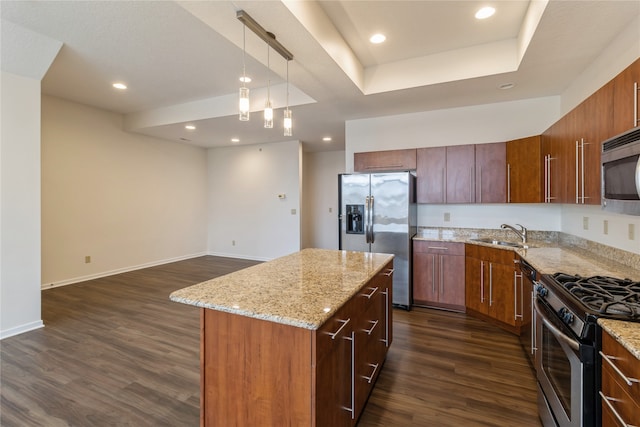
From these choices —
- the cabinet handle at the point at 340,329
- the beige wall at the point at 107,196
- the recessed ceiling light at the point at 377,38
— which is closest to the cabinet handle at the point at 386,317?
the cabinet handle at the point at 340,329

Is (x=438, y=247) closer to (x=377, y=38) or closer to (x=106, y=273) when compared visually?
(x=377, y=38)

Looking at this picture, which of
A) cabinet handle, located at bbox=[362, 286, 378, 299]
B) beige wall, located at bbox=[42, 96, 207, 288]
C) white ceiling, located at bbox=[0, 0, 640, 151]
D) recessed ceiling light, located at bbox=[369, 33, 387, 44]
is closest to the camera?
cabinet handle, located at bbox=[362, 286, 378, 299]

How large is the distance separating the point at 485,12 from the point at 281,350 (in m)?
3.01

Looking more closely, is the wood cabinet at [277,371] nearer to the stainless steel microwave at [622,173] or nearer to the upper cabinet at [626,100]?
the stainless steel microwave at [622,173]

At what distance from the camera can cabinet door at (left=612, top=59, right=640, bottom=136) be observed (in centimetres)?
159

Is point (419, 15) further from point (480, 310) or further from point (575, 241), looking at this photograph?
point (480, 310)

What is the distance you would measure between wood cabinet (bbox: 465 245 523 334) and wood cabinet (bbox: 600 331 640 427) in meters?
1.72

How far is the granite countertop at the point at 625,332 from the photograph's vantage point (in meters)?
0.99

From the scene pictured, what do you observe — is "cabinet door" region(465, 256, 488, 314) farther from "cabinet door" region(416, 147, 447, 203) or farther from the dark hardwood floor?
"cabinet door" region(416, 147, 447, 203)

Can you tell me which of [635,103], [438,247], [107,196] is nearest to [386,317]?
[438,247]

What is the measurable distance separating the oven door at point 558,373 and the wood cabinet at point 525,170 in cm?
182

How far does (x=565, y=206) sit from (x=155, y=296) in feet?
17.9

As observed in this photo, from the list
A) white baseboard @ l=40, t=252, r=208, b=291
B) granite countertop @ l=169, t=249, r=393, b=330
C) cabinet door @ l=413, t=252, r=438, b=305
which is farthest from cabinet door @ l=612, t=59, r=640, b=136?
white baseboard @ l=40, t=252, r=208, b=291

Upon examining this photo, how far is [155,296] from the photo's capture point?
13.7ft
